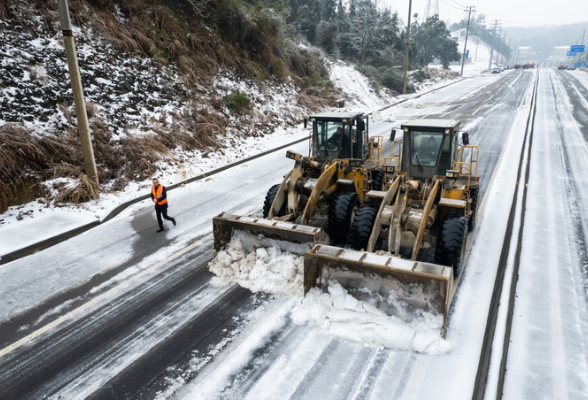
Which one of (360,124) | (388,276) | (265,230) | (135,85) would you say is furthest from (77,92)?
(388,276)

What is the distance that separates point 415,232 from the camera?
24.1ft

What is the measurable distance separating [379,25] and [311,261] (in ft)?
128

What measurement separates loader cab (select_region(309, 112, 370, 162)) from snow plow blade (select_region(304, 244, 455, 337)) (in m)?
4.25

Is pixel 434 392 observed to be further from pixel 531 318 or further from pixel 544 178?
pixel 544 178

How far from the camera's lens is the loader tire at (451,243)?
22.7 feet

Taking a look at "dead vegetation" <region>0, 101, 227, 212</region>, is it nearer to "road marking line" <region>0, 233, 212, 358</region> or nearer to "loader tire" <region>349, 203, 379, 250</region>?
"road marking line" <region>0, 233, 212, 358</region>

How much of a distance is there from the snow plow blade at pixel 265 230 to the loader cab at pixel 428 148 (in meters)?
2.41

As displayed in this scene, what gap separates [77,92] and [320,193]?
6.85 meters

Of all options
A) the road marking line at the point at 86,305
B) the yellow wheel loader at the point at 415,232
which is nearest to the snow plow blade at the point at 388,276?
the yellow wheel loader at the point at 415,232

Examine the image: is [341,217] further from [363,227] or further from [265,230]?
[265,230]

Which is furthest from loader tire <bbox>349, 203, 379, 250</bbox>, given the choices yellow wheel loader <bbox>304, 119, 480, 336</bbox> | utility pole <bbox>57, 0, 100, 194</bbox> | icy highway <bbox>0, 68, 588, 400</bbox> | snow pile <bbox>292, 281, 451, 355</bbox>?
utility pole <bbox>57, 0, 100, 194</bbox>

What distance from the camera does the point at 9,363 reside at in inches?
209

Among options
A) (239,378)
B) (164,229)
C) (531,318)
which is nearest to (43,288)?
(164,229)

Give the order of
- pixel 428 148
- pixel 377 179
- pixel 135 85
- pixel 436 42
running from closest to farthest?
pixel 428 148 → pixel 377 179 → pixel 135 85 → pixel 436 42
